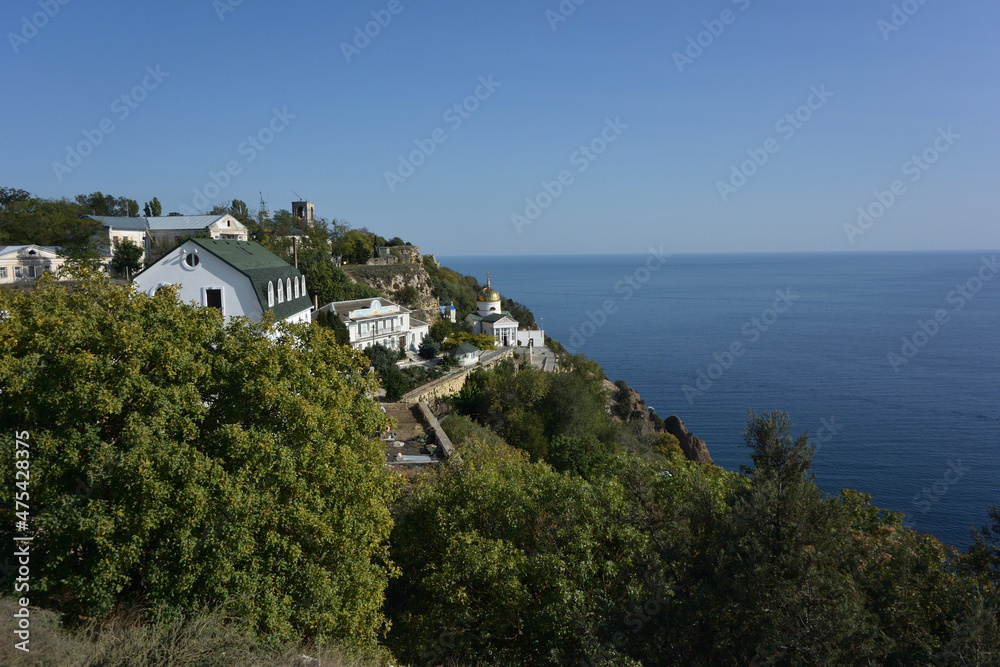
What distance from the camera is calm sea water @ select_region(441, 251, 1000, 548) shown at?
3472cm

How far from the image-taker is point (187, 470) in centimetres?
830

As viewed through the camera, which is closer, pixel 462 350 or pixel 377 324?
pixel 377 324

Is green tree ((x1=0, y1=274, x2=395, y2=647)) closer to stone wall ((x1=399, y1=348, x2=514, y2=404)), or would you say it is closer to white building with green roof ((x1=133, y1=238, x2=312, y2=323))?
white building with green roof ((x1=133, y1=238, x2=312, y2=323))

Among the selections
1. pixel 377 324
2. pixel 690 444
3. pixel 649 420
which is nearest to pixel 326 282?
pixel 377 324

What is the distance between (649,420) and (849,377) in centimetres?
2383

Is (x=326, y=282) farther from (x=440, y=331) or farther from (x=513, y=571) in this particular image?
(x=513, y=571)

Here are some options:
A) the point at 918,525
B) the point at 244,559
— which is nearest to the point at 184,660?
the point at 244,559

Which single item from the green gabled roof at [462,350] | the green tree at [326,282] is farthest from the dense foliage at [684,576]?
the green tree at [326,282]

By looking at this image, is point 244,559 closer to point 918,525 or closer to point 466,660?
point 466,660

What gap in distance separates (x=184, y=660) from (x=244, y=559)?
1.75m

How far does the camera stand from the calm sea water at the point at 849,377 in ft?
114

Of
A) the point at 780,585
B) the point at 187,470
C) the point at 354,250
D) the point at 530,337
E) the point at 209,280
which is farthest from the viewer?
the point at 354,250

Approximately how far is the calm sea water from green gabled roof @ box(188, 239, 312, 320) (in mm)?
27608

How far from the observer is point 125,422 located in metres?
8.89
